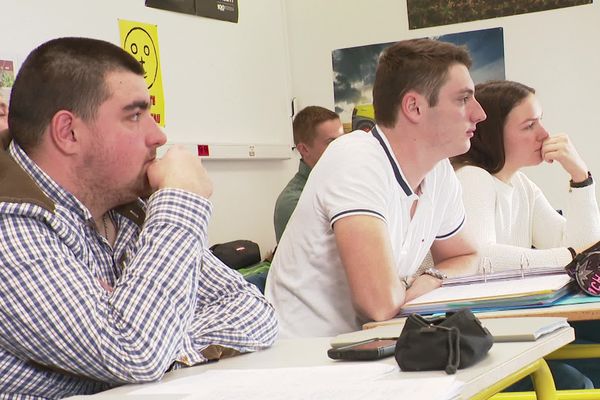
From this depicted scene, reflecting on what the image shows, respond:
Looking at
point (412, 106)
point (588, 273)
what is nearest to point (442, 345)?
point (588, 273)

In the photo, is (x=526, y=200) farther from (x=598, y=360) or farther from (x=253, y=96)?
(x=253, y=96)

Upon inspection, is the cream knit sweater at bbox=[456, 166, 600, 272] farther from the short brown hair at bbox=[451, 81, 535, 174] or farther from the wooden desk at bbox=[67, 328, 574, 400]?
the wooden desk at bbox=[67, 328, 574, 400]

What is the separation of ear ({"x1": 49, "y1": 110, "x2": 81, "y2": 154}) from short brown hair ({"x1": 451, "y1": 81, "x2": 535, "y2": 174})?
1.74 metres

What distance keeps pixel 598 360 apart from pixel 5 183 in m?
1.79

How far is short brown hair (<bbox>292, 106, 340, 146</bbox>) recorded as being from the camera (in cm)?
478

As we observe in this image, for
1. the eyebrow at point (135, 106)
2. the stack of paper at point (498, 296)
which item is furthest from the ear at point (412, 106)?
the eyebrow at point (135, 106)

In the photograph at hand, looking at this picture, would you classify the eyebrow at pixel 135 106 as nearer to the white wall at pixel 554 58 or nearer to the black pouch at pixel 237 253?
the black pouch at pixel 237 253

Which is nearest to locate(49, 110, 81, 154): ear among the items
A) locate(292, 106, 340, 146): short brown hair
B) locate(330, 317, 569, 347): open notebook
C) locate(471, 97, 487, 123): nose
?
locate(330, 317, 569, 347): open notebook

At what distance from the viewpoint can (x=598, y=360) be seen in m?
2.50

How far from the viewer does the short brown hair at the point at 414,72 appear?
242 cm

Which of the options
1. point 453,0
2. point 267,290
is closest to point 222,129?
point 453,0

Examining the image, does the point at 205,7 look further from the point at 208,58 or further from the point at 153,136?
the point at 153,136

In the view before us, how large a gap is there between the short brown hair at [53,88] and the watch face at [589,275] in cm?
109

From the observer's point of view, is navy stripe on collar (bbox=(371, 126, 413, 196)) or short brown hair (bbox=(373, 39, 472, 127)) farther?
short brown hair (bbox=(373, 39, 472, 127))
